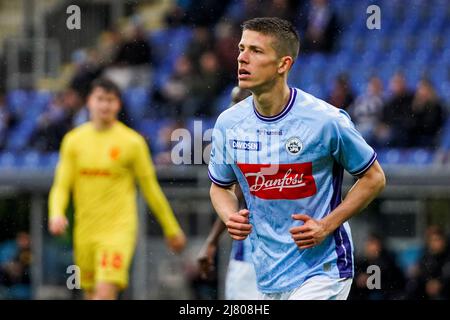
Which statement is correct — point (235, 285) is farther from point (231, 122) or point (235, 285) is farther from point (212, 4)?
point (212, 4)

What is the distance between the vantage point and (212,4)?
593 inches

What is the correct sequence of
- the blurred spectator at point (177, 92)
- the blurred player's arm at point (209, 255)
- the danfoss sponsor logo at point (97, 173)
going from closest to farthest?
the blurred player's arm at point (209, 255) → the danfoss sponsor logo at point (97, 173) → the blurred spectator at point (177, 92)

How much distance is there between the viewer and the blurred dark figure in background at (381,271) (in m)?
11.5

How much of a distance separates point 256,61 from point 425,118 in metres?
6.15

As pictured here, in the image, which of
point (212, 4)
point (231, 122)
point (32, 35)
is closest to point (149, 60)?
point (212, 4)

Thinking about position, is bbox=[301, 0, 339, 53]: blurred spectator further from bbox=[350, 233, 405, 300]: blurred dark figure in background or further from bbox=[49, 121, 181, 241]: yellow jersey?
bbox=[49, 121, 181, 241]: yellow jersey

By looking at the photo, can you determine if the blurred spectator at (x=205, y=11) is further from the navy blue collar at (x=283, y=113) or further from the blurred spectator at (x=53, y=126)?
the navy blue collar at (x=283, y=113)

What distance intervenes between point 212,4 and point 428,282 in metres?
4.98

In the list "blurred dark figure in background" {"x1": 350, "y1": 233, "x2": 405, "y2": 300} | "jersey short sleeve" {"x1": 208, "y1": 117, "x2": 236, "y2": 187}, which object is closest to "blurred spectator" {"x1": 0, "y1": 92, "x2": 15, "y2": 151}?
"blurred dark figure in background" {"x1": 350, "y1": 233, "x2": 405, "y2": 300}

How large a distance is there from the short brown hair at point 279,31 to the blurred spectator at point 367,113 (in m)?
5.45

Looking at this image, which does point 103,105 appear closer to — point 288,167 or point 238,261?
point 238,261

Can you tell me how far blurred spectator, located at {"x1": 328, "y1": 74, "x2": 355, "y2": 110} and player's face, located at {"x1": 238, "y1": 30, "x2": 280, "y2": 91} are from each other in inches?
208

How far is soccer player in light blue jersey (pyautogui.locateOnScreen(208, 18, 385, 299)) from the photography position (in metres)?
6.33

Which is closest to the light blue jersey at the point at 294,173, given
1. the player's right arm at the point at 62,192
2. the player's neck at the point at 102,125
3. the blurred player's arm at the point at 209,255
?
the blurred player's arm at the point at 209,255
